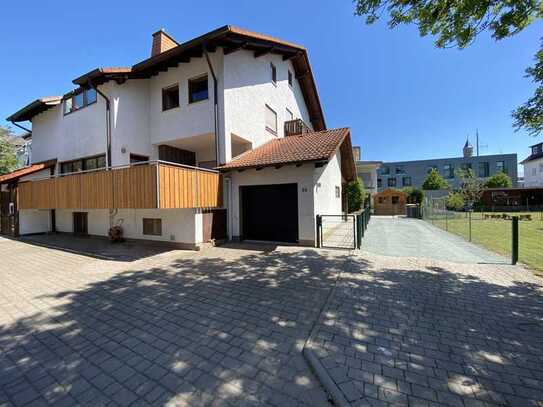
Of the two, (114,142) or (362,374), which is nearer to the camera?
(362,374)

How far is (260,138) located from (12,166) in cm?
2250

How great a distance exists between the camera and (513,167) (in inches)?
1801

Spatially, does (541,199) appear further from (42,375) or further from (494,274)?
(42,375)

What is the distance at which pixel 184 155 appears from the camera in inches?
520

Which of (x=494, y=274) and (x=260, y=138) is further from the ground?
(x=260, y=138)

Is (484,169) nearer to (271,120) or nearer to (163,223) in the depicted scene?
(271,120)

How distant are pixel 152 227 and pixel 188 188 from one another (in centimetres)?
350

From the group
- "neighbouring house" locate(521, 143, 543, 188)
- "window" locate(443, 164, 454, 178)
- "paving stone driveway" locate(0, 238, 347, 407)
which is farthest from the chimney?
"neighbouring house" locate(521, 143, 543, 188)

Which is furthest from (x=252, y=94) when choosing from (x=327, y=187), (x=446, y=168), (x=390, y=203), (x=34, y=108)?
(x=446, y=168)

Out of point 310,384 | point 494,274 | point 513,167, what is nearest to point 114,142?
point 310,384

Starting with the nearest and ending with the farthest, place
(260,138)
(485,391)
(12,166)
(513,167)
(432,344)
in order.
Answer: (485,391), (432,344), (260,138), (12,166), (513,167)

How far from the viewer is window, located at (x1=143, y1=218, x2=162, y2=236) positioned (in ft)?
34.0

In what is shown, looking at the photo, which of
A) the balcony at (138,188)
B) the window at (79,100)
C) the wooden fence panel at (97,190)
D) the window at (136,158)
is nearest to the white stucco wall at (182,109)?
the window at (136,158)

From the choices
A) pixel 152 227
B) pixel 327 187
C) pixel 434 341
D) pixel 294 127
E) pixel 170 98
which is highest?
pixel 170 98
